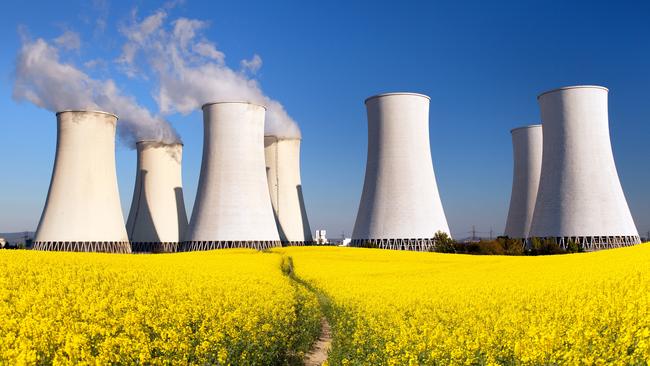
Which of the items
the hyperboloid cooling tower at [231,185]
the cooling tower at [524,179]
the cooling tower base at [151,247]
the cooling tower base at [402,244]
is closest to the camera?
the cooling tower base at [402,244]

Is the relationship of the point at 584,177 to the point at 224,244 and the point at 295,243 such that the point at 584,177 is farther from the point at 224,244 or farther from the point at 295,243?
the point at 295,243

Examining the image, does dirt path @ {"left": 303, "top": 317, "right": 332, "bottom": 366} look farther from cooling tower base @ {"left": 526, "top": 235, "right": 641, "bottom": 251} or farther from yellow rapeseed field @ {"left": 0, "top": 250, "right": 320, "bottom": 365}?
cooling tower base @ {"left": 526, "top": 235, "right": 641, "bottom": 251}

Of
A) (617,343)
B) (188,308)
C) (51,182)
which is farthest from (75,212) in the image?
(617,343)

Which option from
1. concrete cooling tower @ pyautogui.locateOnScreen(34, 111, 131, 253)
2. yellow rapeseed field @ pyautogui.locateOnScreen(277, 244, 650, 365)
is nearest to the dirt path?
yellow rapeseed field @ pyautogui.locateOnScreen(277, 244, 650, 365)

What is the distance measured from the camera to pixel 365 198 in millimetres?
36219

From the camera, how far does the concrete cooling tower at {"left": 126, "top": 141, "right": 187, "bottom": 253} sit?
46.3m

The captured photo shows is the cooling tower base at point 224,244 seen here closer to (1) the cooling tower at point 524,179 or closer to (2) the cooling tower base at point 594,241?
(2) the cooling tower base at point 594,241

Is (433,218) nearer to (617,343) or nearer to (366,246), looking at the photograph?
(366,246)

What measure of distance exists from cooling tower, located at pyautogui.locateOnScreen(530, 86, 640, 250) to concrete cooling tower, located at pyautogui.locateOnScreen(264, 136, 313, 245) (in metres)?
21.0

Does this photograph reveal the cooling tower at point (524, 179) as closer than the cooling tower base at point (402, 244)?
No

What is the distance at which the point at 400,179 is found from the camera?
34344 mm

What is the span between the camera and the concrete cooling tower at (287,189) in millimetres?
47781

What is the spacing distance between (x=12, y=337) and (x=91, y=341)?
742mm

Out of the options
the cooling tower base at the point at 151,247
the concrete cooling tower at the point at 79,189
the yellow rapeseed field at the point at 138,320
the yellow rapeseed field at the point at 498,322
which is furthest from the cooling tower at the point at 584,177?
the cooling tower base at the point at 151,247
